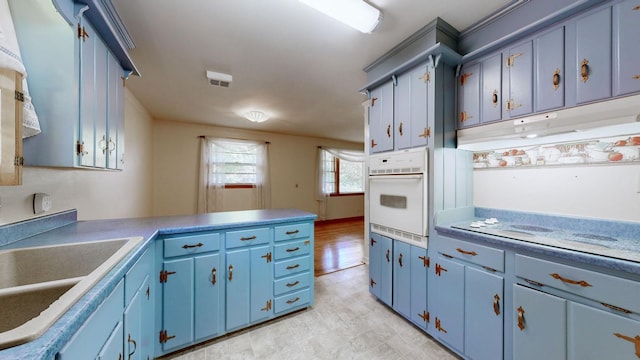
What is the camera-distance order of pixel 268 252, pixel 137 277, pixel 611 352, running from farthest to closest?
pixel 268 252
pixel 137 277
pixel 611 352

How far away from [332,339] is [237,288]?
86 centimetres

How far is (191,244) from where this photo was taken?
161 cm

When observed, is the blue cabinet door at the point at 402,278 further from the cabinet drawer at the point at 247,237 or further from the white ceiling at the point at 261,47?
the white ceiling at the point at 261,47

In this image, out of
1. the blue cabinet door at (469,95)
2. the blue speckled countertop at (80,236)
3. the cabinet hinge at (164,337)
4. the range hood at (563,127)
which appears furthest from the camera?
the blue cabinet door at (469,95)

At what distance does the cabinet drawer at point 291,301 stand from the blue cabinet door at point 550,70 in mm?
2281

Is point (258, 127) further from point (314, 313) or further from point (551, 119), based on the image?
point (551, 119)

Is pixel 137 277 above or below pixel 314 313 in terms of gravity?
above

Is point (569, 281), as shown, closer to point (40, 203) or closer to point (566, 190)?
point (566, 190)

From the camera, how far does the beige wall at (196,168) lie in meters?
4.54

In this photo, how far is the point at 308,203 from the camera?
20.4ft

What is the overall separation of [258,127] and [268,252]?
380 centimetres

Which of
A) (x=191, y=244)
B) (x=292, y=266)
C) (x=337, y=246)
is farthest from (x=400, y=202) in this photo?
(x=337, y=246)

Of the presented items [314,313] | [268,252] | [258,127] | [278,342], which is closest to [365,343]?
[314,313]

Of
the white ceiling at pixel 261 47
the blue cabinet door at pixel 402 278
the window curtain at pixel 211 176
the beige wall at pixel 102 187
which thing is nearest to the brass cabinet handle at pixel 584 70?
the white ceiling at pixel 261 47
